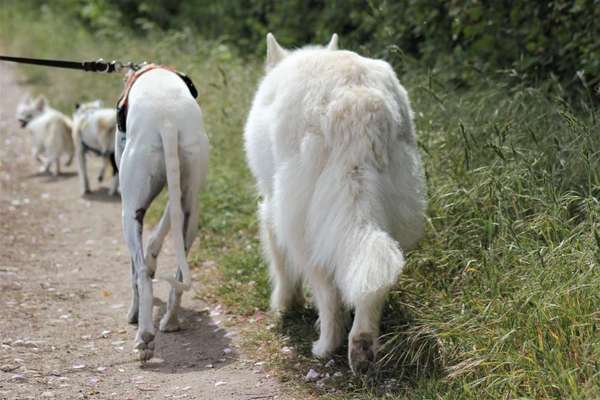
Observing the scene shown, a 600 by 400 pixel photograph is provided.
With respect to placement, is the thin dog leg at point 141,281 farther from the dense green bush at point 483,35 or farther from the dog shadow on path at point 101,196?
the dog shadow on path at point 101,196

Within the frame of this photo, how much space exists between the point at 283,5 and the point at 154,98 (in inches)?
311

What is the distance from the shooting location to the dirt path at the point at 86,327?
4.83 metres

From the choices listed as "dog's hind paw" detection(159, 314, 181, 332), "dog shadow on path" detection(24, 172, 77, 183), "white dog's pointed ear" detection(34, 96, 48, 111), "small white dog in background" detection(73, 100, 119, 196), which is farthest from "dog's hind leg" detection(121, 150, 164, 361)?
"white dog's pointed ear" detection(34, 96, 48, 111)

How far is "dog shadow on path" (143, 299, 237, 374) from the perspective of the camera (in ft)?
17.0

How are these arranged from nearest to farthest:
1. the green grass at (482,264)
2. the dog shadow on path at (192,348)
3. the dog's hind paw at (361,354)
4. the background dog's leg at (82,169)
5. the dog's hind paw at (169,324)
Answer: the green grass at (482,264), the dog's hind paw at (361,354), the dog shadow on path at (192,348), the dog's hind paw at (169,324), the background dog's leg at (82,169)

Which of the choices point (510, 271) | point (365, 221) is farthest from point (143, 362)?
point (510, 271)

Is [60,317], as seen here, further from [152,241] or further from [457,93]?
[457,93]

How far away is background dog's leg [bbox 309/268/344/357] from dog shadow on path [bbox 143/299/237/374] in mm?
615

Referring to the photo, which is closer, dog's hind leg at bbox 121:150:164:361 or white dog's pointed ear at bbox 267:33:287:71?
dog's hind leg at bbox 121:150:164:361

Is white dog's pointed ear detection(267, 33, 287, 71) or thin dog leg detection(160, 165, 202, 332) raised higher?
white dog's pointed ear detection(267, 33, 287, 71)

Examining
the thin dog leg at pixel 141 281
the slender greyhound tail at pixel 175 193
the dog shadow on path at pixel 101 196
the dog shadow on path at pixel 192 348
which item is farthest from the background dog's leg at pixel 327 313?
the dog shadow on path at pixel 101 196

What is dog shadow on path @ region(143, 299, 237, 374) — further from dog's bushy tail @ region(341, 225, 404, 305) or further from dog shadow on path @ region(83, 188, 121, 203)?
dog shadow on path @ region(83, 188, 121, 203)

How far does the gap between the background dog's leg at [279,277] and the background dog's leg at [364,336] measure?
1.20m

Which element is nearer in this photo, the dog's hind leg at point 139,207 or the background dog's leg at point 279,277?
the dog's hind leg at point 139,207
